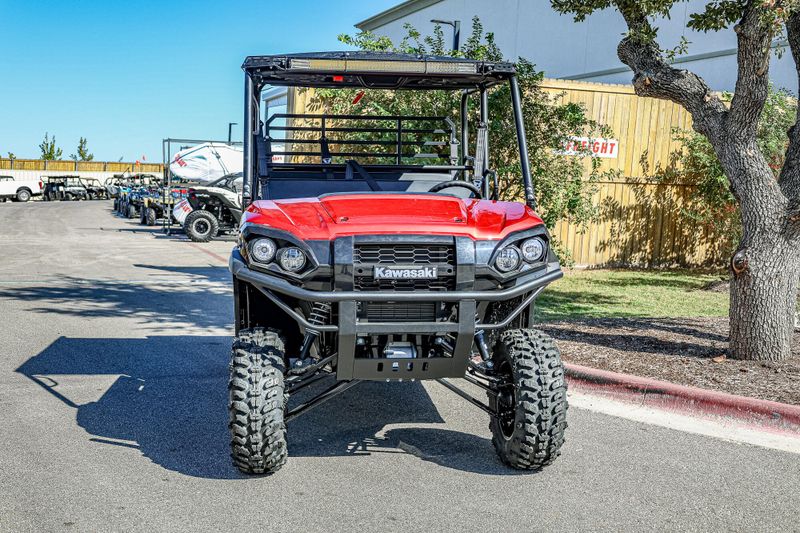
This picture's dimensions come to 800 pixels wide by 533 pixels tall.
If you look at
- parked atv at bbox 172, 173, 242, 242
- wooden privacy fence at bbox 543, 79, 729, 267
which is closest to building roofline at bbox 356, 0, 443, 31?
parked atv at bbox 172, 173, 242, 242

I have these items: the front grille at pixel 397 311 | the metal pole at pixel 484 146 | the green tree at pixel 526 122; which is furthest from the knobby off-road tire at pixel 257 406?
the green tree at pixel 526 122

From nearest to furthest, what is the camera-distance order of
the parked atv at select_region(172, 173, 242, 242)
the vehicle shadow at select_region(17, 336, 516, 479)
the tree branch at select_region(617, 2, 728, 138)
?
the vehicle shadow at select_region(17, 336, 516, 479), the tree branch at select_region(617, 2, 728, 138), the parked atv at select_region(172, 173, 242, 242)

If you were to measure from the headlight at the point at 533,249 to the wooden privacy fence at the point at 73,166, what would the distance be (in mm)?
56030

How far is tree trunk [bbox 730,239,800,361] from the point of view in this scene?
736 cm

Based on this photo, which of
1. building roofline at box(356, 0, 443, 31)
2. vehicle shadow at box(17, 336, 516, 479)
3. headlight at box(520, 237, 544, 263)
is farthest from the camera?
building roofline at box(356, 0, 443, 31)

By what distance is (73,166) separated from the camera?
2457 inches

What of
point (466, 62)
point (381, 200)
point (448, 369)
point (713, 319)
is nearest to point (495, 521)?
point (448, 369)

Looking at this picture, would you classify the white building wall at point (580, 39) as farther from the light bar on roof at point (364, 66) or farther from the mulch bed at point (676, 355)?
the light bar on roof at point (364, 66)

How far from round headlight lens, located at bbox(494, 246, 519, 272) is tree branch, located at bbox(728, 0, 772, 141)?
3.61 metres

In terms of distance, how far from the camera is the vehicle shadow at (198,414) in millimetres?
5227

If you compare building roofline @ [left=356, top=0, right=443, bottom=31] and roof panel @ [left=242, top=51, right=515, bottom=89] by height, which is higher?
building roofline @ [left=356, top=0, right=443, bottom=31]

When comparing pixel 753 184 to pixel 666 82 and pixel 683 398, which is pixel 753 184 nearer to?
pixel 666 82

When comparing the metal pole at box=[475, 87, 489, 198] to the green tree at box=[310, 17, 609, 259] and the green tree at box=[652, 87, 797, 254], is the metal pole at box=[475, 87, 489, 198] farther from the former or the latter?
the green tree at box=[652, 87, 797, 254]

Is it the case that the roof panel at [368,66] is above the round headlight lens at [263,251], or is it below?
above
